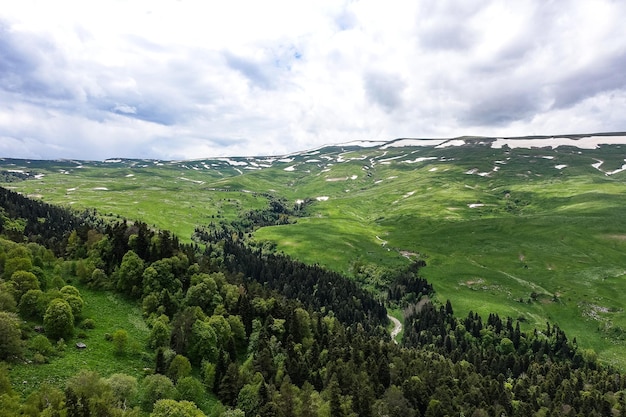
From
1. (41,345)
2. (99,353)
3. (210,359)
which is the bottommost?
(210,359)

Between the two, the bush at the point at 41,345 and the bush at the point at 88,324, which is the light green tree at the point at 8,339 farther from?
the bush at the point at 88,324

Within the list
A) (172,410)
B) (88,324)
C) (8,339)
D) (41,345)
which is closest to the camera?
(172,410)

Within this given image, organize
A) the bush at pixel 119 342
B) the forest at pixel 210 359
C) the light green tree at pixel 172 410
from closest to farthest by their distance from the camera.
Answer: the light green tree at pixel 172 410 → the forest at pixel 210 359 → the bush at pixel 119 342

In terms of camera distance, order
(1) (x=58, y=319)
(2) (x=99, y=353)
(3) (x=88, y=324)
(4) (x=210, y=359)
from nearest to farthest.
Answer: (1) (x=58, y=319)
(2) (x=99, y=353)
(3) (x=88, y=324)
(4) (x=210, y=359)

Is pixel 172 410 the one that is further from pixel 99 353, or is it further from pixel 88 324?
pixel 88 324

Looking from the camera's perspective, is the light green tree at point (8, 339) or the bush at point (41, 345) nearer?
the light green tree at point (8, 339)

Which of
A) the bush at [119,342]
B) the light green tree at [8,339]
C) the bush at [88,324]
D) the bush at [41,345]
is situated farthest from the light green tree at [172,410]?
the bush at [88,324]

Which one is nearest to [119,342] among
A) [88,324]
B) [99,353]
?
[99,353]

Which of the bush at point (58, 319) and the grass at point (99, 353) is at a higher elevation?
the bush at point (58, 319)

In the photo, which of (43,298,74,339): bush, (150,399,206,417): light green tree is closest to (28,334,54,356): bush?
(43,298,74,339): bush

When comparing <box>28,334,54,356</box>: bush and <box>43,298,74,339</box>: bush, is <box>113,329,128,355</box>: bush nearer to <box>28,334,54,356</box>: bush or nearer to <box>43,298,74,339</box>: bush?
<box>43,298,74,339</box>: bush
